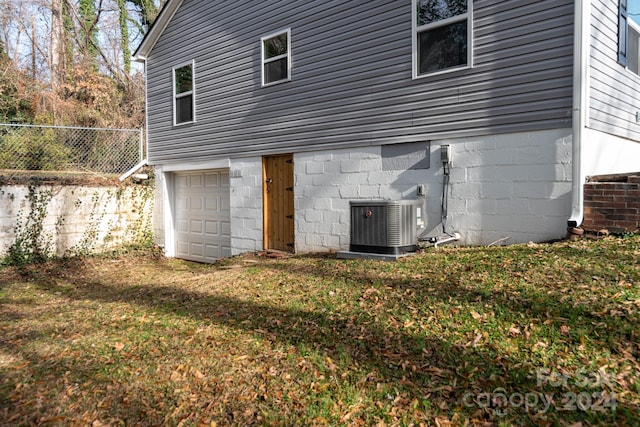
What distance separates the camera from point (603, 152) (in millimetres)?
6203

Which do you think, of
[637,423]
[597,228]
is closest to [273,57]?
[597,228]

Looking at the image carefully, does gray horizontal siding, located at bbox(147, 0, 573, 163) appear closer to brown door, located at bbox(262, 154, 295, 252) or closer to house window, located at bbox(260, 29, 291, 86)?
house window, located at bbox(260, 29, 291, 86)

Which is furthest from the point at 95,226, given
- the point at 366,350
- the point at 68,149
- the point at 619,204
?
the point at 619,204

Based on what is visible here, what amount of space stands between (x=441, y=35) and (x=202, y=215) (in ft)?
23.1

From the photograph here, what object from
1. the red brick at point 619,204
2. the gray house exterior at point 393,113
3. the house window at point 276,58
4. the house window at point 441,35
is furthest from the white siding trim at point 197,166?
the red brick at point 619,204

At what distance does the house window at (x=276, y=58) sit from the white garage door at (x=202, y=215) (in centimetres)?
253

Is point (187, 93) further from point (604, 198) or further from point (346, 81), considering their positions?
point (604, 198)

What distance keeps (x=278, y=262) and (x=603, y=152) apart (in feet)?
16.4

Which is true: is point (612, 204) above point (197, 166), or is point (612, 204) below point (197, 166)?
below

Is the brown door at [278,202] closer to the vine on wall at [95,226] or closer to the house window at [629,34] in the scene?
the vine on wall at [95,226]

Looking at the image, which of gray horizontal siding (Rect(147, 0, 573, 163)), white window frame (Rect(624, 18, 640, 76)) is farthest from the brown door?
white window frame (Rect(624, 18, 640, 76))

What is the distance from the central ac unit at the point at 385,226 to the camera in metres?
6.36

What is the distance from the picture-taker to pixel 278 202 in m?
9.30

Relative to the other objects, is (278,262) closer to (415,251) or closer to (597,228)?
(415,251)
